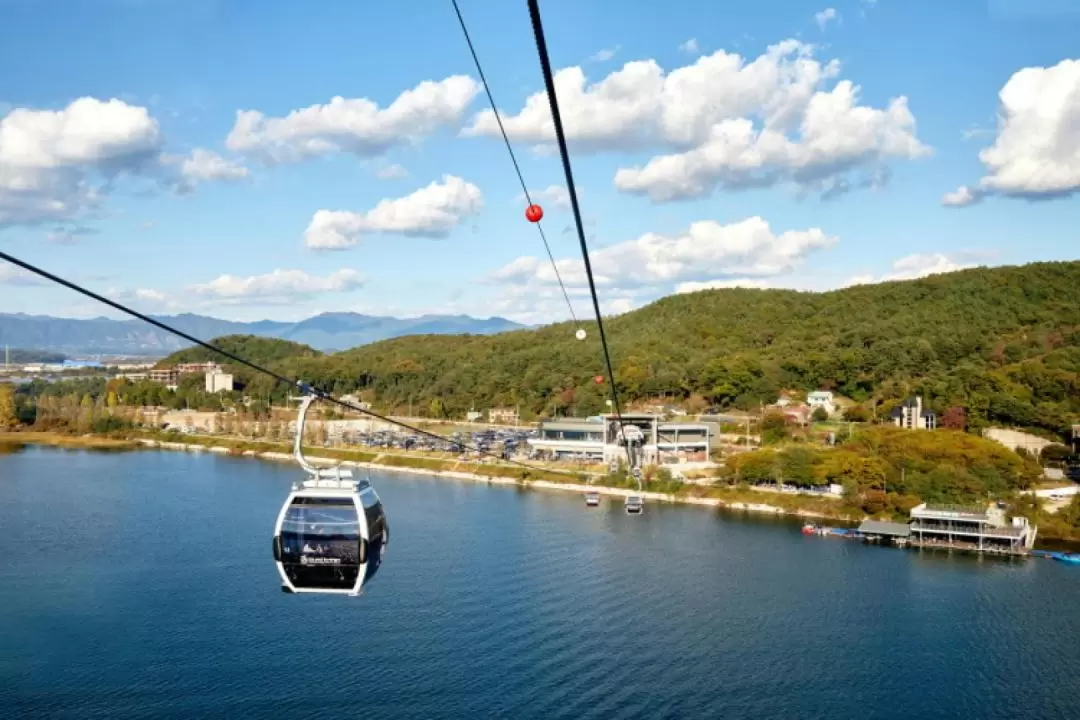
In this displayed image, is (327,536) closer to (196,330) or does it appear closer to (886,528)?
(886,528)

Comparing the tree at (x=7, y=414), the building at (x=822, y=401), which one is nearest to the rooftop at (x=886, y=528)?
the building at (x=822, y=401)

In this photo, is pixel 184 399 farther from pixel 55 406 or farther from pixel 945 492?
pixel 945 492

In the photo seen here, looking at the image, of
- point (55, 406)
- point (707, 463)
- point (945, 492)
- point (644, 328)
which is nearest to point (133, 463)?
point (55, 406)

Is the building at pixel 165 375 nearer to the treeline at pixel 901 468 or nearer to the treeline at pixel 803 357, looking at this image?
the treeline at pixel 803 357

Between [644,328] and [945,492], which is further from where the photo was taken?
[644,328]

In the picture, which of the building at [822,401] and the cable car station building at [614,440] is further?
the building at [822,401]

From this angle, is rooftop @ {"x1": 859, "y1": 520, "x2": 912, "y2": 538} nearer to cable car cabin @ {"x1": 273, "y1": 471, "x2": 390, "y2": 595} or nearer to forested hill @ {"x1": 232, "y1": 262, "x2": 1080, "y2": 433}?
forested hill @ {"x1": 232, "y1": 262, "x2": 1080, "y2": 433}
